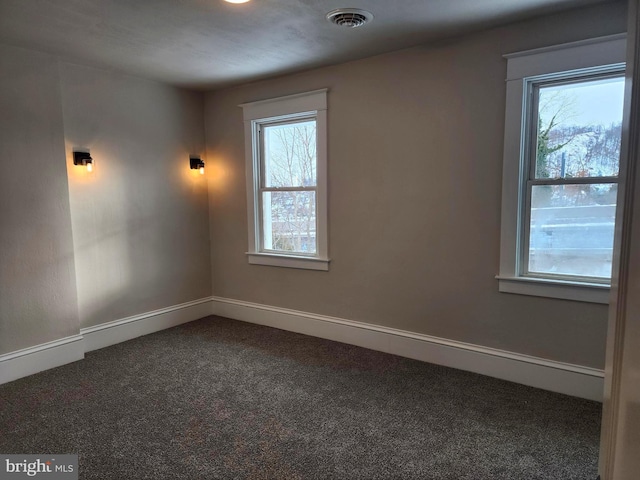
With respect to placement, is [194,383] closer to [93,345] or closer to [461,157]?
[93,345]

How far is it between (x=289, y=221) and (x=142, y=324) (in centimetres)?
184

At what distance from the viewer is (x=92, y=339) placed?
3.76 m

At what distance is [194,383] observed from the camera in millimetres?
3045

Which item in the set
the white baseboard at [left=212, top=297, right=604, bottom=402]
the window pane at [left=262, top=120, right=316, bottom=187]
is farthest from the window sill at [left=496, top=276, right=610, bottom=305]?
the window pane at [left=262, top=120, right=316, bottom=187]

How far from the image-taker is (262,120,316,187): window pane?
4012 mm

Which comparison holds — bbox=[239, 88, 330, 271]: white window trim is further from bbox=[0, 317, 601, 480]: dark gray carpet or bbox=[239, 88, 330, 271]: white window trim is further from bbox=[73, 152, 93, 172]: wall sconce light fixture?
bbox=[73, 152, 93, 172]: wall sconce light fixture

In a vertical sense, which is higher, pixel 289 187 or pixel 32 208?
pixel 289 187

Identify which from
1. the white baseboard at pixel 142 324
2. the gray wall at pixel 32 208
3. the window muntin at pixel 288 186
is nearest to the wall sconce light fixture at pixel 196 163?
the window muntin at pixel 288 186

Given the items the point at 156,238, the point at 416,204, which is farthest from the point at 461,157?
the point at 156,238

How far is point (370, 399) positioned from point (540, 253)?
→ 1591 millimetres

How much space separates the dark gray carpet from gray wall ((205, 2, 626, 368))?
43 centimetres

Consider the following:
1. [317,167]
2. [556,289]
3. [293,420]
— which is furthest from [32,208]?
[556,289]

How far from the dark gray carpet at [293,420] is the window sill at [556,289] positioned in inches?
27.0

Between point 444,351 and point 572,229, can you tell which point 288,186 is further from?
point 572,229
